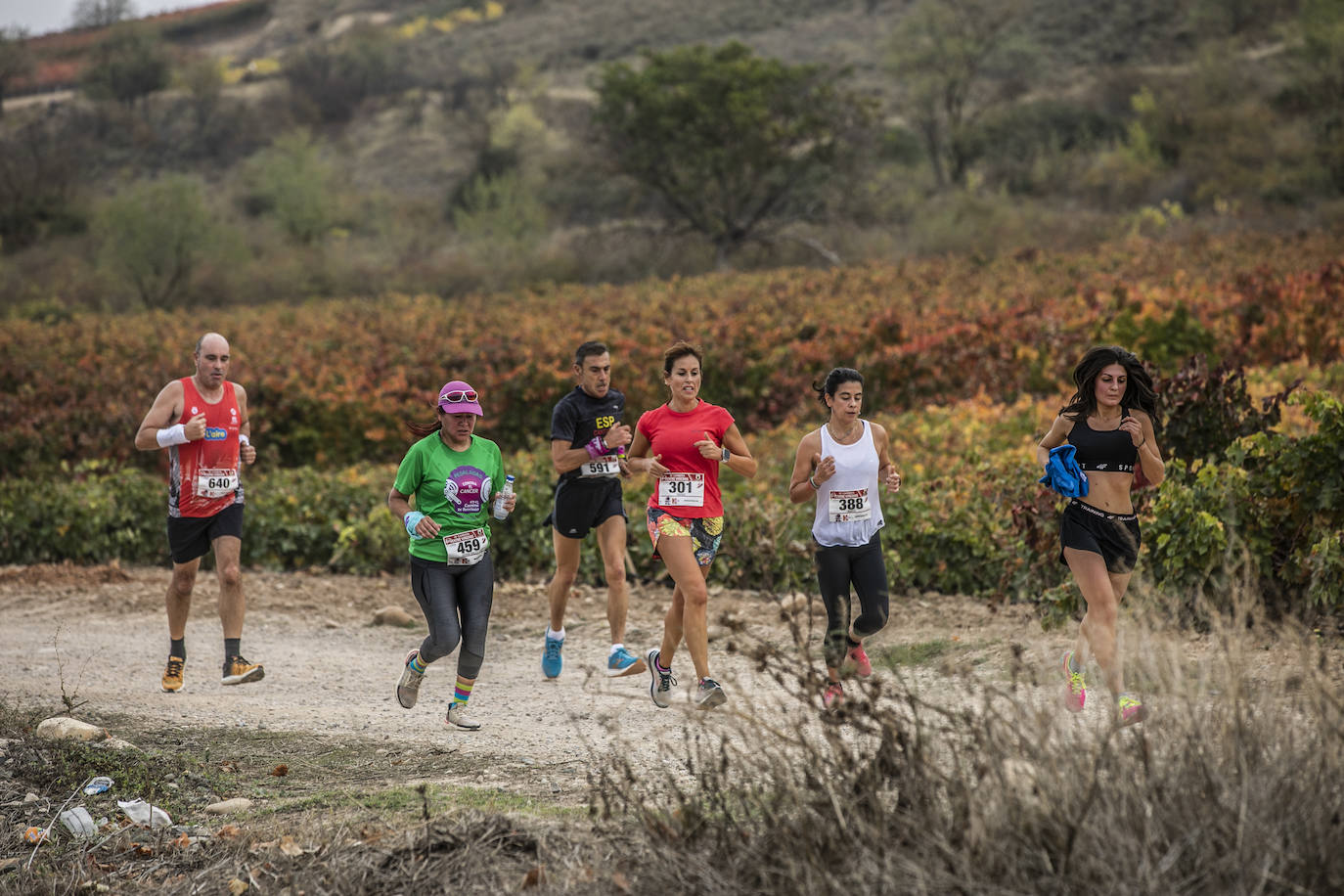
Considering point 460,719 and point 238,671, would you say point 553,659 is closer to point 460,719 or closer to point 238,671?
point 460,719

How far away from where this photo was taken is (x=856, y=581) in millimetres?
6070

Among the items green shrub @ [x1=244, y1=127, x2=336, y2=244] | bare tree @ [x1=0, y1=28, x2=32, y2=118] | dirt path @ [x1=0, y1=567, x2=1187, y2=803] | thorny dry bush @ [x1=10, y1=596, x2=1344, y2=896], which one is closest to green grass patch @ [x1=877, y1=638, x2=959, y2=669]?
dirt path @ [x1=0, y1=567, x2=1187, y2=803]

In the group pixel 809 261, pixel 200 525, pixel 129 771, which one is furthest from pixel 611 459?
pixel 809 261

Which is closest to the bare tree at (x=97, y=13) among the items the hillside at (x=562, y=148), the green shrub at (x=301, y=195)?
the hillside at (x=562, y=148)

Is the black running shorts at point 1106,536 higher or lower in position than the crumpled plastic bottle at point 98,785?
higher

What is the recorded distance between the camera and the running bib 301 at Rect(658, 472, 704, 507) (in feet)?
20.4

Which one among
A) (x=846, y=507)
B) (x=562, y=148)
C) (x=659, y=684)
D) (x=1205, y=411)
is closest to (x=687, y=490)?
(x=846, y=507)

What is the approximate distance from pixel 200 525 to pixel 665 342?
8.82 meters

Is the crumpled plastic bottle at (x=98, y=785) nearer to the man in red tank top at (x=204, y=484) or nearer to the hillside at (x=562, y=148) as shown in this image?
the man in red tank top at (x=204, y=484)

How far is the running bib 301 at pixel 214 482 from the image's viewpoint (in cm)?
714

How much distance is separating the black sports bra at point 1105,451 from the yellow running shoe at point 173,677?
5.28 metres

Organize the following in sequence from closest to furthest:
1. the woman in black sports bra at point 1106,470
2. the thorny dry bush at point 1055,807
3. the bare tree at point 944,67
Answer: the thorny dry bush at point 1055,807 < the woman in black sports bra at point 1106,470 < the bare tree at point 944,67

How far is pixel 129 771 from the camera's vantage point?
555 centimetres

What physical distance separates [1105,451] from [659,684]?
251 centimetres
